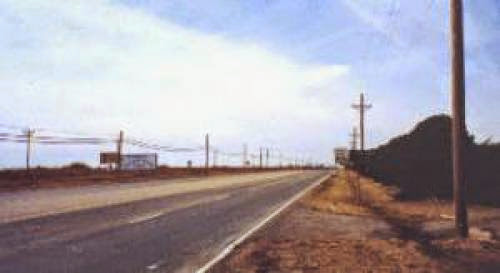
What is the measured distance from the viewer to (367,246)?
16.3 metres

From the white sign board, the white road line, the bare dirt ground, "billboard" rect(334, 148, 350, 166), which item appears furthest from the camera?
the white sign board

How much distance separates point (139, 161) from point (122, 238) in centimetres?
8551

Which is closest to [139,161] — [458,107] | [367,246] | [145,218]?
[145,218]

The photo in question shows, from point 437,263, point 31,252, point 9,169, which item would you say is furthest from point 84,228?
point 9,169

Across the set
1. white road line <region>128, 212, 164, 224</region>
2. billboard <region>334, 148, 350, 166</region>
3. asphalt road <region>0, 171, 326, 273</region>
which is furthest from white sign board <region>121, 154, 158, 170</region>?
white road line <region>128, 212, 164, 224</region>

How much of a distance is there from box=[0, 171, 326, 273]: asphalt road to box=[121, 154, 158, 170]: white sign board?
73.2 m

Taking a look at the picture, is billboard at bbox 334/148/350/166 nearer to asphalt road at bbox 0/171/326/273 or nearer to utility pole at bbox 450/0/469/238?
asphalt road at bbox 0/171/326/273

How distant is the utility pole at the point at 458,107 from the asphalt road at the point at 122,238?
17.1 ft

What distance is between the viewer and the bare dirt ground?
1327cm

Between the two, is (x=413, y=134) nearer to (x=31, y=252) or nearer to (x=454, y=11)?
(x=454, y=11)

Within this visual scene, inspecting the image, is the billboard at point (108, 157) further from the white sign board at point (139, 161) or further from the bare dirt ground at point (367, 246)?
the bare dirt ground at point (367, 246)

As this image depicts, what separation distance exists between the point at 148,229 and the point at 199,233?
132cm

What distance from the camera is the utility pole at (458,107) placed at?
1791cm

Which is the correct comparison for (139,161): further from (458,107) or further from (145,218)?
(458,107)
